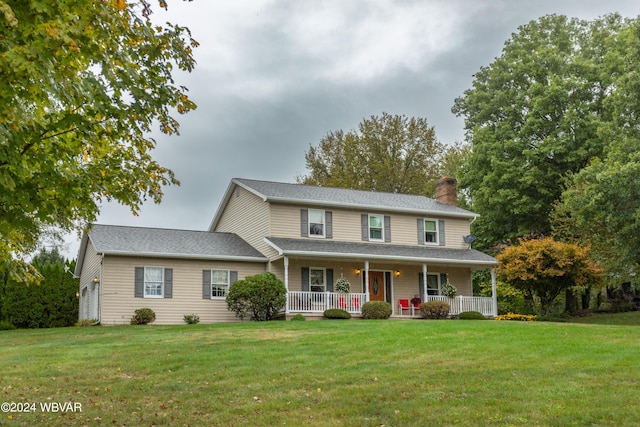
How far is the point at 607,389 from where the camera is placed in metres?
8.64

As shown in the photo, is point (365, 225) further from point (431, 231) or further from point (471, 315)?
point (471, 315)

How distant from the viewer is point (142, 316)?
22203 millimetres

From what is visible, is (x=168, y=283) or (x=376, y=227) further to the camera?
(x=376, y=227)

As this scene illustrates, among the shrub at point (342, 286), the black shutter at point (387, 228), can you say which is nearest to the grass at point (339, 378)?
the shrub at point (342, 286)

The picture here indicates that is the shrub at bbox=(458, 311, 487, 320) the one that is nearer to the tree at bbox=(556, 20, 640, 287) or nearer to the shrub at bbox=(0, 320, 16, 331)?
the tree at bbox=(556, 20, 640, 287)

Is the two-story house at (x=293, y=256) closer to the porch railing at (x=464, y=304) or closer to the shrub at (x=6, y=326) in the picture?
the porch railing at (x=464, y=304)

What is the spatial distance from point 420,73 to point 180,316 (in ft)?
45.2

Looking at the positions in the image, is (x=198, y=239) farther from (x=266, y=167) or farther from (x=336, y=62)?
(x=266, y=167)

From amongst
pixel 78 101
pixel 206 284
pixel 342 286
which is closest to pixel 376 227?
pixel 342 286

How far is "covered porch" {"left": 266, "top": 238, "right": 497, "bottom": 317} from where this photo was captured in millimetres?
23812

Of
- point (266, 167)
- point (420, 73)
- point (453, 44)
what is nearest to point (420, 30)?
point (453, 44)

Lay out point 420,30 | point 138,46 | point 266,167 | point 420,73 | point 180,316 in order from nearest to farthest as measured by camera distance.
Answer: point 138,46
point 420,30
point 180,316
point 420,73
point 266,167

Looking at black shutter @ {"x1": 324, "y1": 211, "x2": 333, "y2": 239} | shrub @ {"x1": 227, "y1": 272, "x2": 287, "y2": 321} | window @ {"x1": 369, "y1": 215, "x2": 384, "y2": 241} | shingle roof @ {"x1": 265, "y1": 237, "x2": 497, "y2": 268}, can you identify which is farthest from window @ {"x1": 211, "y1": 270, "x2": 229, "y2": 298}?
window @ {"x1": 369, "y1": 215, "x2": 384, "y2": 241}

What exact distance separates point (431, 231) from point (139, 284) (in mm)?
12674
